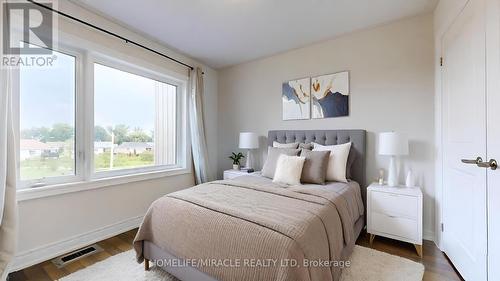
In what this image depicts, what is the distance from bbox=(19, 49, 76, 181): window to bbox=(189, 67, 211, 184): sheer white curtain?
1530 mm

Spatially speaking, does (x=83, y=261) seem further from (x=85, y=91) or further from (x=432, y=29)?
(x=432, y=29)

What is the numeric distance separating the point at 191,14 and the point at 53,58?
1.49 meters

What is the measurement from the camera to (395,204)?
2.11 metres

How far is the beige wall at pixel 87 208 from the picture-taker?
1898 mm

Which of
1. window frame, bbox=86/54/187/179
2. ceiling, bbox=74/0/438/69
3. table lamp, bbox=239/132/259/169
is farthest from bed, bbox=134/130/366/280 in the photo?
ceiling, bbox=74/0/438/69

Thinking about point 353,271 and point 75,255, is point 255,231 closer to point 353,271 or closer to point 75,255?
point 353,271

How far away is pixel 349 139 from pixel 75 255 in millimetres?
3267

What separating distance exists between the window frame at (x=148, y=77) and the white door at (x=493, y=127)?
3358 millimetres

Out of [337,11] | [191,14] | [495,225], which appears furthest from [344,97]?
[191,14]

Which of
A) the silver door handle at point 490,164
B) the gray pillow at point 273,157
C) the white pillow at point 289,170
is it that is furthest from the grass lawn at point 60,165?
the silver door handle at point 490,164

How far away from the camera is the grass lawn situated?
196 cm

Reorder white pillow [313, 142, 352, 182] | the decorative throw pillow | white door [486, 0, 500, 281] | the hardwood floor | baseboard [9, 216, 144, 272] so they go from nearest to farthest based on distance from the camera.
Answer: white door [486, 0, 500, 281] → the hardwood floor → baseboard [9, 216, 144, 272] → white pillow [313, 142, 352, 182] → the decorative throw pillow

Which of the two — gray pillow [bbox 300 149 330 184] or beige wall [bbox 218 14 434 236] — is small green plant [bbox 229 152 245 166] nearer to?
beige wall [bbox 218 14 434 236]

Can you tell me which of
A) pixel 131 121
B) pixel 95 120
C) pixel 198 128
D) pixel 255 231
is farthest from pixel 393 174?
pixel 95 120
